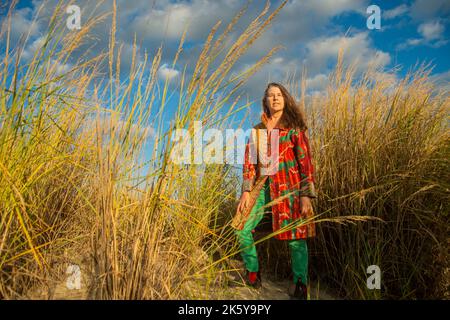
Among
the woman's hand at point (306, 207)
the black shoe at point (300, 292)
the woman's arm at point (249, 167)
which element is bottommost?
the black shoe at point (300, 292)

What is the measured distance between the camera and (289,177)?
7.70ft

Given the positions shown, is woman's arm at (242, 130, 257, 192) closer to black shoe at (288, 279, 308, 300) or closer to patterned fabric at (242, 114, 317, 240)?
patterned fabric at (242, 114, 317, 240)

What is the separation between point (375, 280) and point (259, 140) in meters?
1.14

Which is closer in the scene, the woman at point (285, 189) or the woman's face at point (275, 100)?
the woman at point (285, 189)

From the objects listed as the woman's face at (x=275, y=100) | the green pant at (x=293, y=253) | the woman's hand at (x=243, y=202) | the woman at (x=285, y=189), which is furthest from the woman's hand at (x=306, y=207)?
the woman's face at (x=275, y=100)

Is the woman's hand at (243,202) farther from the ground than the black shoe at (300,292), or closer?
farther from the ground

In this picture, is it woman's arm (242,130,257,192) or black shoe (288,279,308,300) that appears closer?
black shoe (288,279,308,300)

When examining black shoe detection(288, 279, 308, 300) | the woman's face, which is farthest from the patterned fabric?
black shoe detection(288, 279, 308, 300)

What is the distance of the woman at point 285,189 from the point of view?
2195mm

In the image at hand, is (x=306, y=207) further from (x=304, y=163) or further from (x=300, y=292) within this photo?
(x=300, y=292)

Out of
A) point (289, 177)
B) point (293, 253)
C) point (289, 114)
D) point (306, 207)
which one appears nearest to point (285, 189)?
point (289, 177)

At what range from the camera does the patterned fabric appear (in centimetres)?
222

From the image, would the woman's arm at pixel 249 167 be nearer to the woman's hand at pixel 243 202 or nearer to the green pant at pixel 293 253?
the woman's hand at pixel 243 202
